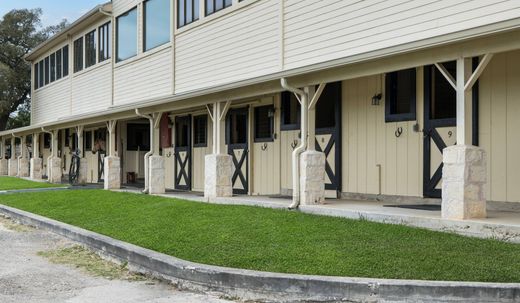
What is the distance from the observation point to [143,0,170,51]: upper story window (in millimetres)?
17625

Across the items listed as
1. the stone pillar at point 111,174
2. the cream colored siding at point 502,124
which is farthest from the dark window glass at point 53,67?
the cream colored siding at point 502,124

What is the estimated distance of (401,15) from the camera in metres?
9.81

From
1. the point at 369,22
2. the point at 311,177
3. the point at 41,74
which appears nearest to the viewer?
the point at 311,177

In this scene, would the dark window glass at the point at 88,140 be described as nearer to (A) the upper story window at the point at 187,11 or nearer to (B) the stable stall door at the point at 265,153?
(A) the upper story window at the point at 187,11

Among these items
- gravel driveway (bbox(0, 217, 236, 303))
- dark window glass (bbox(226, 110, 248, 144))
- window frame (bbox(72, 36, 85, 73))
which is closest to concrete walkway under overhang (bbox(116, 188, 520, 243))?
gravel driveway (bbox(0, 217, 236, 303))

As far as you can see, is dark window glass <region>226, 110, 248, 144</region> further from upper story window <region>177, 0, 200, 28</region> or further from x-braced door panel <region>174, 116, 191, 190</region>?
upper story window <region>177, 0, 200, 28</region>

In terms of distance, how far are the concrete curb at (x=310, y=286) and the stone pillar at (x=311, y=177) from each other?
3.62m

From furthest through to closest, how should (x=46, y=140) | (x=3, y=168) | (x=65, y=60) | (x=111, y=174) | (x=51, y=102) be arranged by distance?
1. (x=3, y=168)
2. (x=46, y=140)
3. (x=51, y=102)
4. (x=65, y=60)
5. (x=111, y=174)

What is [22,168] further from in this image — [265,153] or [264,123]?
[265,153]

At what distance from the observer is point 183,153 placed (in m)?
17.6

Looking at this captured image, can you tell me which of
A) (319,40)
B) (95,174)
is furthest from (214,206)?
(95,174)

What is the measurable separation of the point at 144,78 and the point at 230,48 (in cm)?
533

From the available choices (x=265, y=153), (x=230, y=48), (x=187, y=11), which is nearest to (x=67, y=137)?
(x=187, y=11)

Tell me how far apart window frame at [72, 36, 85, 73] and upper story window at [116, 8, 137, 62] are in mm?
4012
